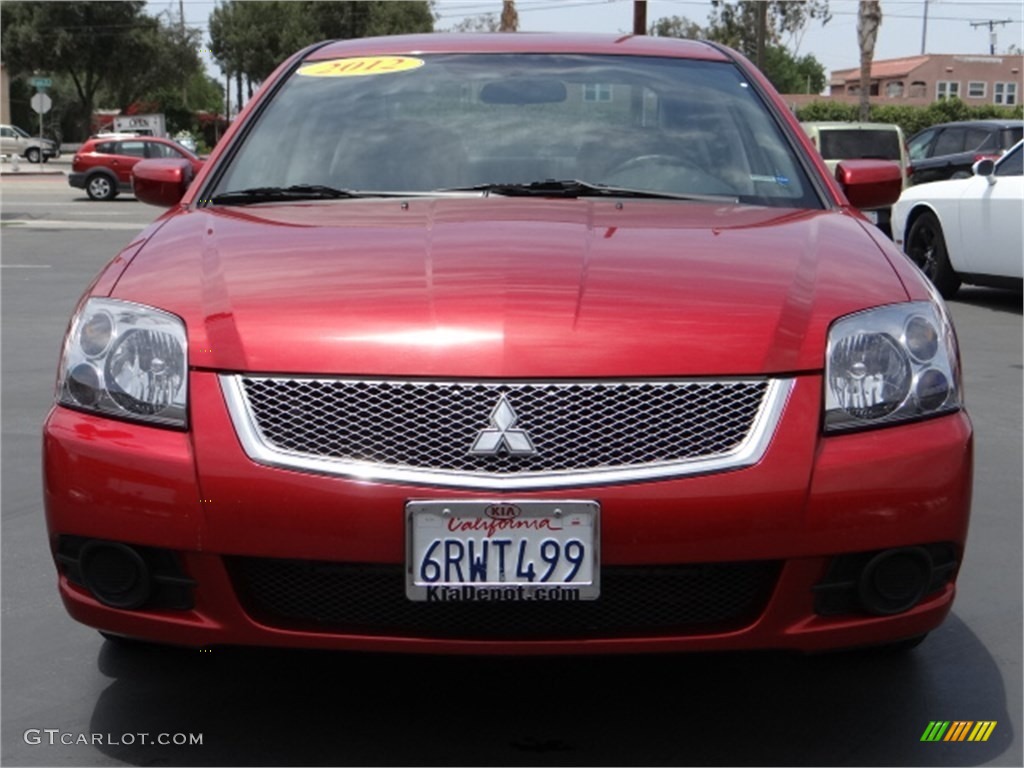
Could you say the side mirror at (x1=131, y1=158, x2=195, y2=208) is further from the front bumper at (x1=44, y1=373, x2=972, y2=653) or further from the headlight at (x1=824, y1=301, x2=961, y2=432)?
the headlight at (x1=824, y1=301, x2=961, y2=432)

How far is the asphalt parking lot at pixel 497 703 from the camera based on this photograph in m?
3.17

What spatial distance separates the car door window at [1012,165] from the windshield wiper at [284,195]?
8.68 metres

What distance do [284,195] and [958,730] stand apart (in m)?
2.04

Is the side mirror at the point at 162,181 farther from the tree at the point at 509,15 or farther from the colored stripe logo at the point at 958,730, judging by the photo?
the tree at the point at 509,15

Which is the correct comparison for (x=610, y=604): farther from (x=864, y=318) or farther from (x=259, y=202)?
(x=259, y=202)

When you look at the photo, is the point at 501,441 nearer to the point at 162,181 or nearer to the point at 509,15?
the point at 162,181

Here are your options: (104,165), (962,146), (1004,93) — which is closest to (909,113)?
(104,165)

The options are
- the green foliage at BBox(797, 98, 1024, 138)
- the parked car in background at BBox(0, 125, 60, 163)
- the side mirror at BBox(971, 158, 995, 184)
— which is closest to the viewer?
the side mirror at BBox(971, 158, 995, 184)

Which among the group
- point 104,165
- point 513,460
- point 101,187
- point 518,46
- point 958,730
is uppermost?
point 518,46

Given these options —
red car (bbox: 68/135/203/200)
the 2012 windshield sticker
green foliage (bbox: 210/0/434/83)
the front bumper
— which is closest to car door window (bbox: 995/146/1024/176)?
the 2012 windshield sticker

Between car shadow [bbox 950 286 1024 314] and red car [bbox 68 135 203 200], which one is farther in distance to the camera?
red car [bbox 68 135 203 200]

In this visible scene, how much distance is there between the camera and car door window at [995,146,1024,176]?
1168 centimetres

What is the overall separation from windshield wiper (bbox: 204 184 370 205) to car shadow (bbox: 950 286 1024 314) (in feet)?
29.2

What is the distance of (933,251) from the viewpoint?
41.9 ft
